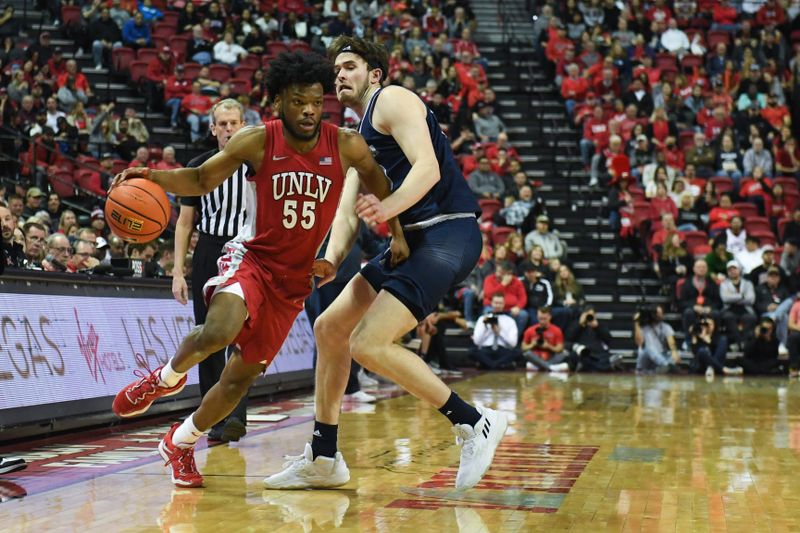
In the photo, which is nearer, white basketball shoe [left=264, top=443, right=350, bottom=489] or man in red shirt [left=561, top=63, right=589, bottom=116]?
white basketball shoe [left=264, top=443, right=350, bottom=489]

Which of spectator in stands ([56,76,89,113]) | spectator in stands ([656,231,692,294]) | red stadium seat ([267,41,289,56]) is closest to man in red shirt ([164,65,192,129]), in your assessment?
spectator in stands ([56,76,89,113])

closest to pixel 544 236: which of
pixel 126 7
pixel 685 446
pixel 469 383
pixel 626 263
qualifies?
pixel 626 263

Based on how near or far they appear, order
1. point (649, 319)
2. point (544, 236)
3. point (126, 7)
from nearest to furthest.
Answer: point (649, 319)
point (544, 236)
point (126, 7)

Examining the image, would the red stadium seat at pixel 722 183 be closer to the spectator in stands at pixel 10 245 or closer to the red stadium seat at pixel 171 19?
the red stadium seat at pixel 171 19

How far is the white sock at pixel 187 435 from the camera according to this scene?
5.07 meters

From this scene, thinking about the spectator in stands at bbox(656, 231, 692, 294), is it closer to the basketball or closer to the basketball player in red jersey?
the basketball player in red jersey

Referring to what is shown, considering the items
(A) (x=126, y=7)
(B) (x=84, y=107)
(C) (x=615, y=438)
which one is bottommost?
(C) (x=615, y=438)

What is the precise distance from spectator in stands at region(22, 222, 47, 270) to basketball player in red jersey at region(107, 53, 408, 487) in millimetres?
4977

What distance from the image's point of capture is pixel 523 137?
2108 centimetres

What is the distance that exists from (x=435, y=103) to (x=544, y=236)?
3.52m

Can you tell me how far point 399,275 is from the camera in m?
4.88

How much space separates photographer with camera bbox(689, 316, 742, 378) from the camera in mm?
15625

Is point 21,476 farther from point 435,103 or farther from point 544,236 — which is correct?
point 435,103

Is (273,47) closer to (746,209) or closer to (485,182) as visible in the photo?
(485,182)
